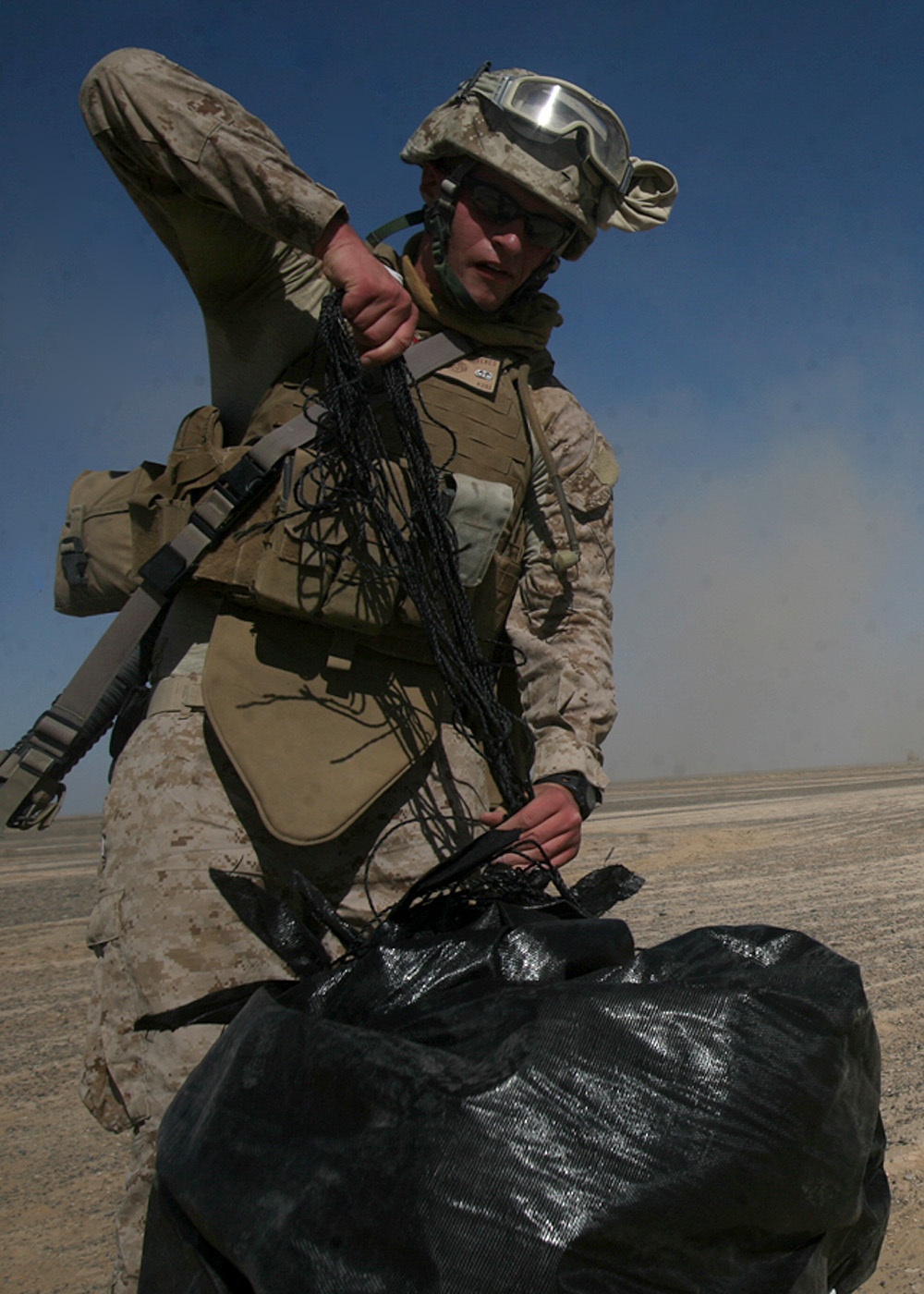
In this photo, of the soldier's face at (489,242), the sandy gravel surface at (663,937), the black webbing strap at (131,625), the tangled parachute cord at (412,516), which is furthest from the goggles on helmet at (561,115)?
the sandy gravel surface at (663,937)

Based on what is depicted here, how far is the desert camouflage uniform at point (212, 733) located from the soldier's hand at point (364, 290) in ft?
0.14

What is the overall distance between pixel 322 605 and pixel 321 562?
0.26 ft

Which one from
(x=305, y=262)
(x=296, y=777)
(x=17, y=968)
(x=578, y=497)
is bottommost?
(x=17, y=968)

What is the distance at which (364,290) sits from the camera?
6.07ft

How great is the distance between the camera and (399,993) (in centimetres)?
129

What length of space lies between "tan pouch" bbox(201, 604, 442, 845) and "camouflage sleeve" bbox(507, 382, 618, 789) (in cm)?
22

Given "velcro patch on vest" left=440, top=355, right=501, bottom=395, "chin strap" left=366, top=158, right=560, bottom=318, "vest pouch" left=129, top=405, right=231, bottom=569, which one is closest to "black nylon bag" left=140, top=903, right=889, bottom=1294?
"vest pouch" left=129, top=405, right=231, bottom=569

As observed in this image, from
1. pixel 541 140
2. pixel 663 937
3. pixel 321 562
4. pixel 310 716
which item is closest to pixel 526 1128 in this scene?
pixel 310 716

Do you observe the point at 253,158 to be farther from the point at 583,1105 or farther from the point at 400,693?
the point at 583,1105

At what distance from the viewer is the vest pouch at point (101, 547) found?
83.7 inches

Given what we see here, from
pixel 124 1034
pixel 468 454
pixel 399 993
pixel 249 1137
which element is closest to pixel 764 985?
pixel 399 993

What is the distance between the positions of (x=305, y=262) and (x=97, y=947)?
1.32 meters

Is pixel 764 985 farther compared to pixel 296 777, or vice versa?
pixel 296 777

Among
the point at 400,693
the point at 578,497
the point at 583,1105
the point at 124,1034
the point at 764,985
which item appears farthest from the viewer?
the point at 578,497
